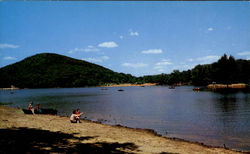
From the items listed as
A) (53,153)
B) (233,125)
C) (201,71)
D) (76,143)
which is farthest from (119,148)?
(201,71)

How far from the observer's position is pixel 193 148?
53.3 feet

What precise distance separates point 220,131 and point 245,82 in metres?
150

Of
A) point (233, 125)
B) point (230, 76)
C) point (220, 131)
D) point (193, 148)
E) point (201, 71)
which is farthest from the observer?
point (201, 71)

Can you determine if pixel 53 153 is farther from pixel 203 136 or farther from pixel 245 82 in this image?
pixel 245 82

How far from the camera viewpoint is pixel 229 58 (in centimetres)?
14625

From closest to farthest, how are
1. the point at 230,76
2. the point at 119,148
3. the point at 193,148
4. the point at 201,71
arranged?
1. the point at 119,148
2. the point at 193,148
3. the point at 230,76
4. the point at 201,71

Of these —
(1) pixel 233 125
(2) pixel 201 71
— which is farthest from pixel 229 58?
(1) pixel 233 125

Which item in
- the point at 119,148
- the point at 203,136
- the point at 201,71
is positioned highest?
the point at 201,71

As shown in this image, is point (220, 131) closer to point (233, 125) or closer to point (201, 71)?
point (233, 125)

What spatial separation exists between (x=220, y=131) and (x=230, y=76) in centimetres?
13693

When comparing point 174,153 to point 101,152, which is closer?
point 101,152

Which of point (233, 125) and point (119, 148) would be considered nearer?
point (119, 148)

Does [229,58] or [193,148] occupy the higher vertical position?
[229,58]

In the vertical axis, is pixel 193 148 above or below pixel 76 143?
below
